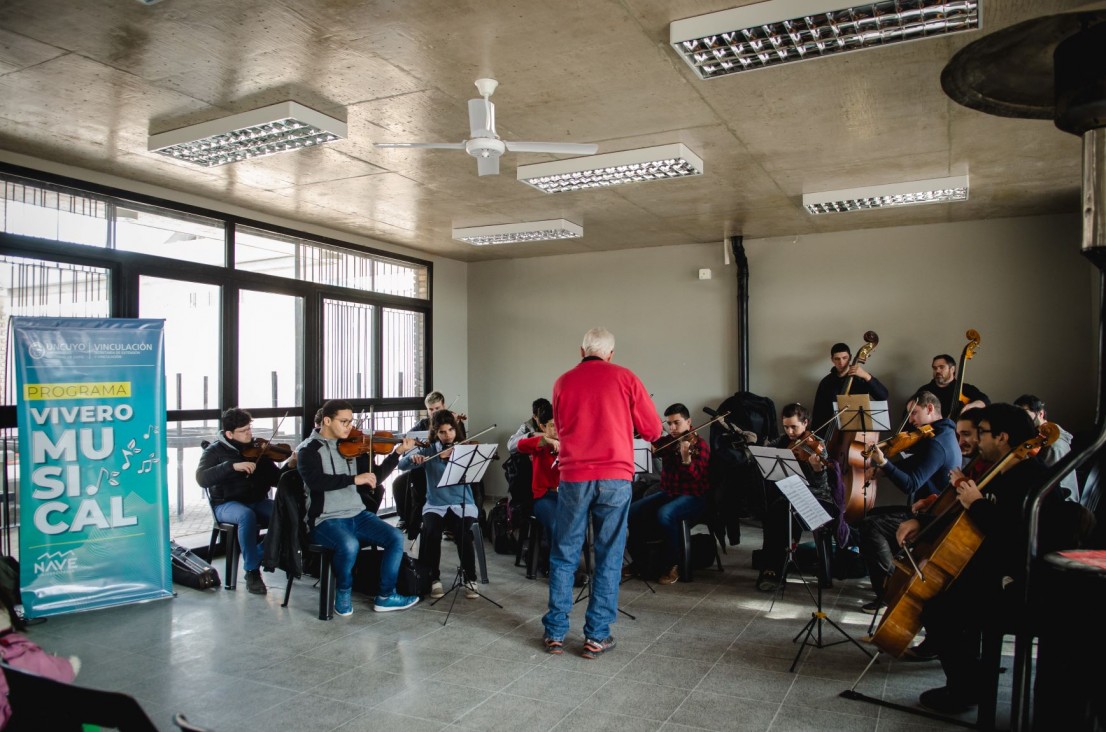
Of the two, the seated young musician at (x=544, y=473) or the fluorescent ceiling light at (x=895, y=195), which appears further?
the fluorescent ceiling light at (x=895, y=195)

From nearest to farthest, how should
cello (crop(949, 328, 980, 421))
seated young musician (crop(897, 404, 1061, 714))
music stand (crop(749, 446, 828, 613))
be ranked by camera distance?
seated young musician (crop(897, 404, 1061, 714)) → music stand (crop(749, 446, 828, 613)) → cello (crop(949, 328, 980, 421))

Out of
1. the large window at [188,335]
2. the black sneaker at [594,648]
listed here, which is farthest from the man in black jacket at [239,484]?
the black sneaker at [594,648]

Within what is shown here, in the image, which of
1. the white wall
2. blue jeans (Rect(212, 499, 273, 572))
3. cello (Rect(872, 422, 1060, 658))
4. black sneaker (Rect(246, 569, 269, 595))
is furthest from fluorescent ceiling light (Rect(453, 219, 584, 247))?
cello (Rect(872, 422, 1060, 658))

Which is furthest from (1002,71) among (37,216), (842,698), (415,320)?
(415,320)

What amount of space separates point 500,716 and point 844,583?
2802mm

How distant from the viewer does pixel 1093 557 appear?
1783mm

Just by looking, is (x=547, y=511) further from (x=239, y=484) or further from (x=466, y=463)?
(x=239, y=484)

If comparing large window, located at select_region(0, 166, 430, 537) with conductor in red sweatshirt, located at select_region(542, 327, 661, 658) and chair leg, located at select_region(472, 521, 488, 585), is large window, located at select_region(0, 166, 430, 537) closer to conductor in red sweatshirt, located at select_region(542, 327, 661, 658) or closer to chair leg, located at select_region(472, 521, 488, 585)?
chair leg, located at select_region(472, 521, 488, 585)

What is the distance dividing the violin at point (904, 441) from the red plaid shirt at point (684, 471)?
1.08 metres

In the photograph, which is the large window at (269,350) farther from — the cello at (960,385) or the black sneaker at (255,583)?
the cello at (960,385)

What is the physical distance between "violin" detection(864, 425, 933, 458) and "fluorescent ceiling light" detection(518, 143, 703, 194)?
6.54ft

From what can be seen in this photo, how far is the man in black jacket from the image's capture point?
16.0 ft

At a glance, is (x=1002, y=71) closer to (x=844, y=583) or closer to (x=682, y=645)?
(x=682, y=645)

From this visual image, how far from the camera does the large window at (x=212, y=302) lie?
476cm
